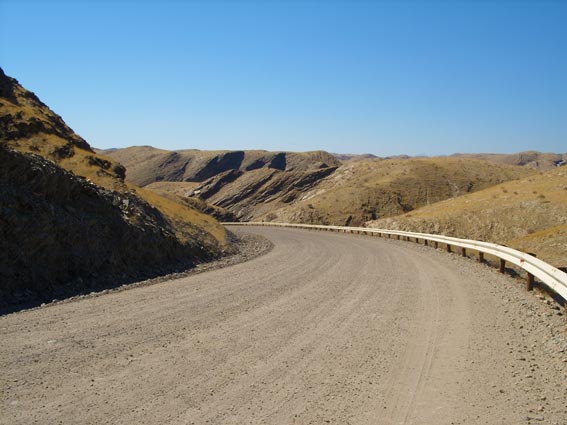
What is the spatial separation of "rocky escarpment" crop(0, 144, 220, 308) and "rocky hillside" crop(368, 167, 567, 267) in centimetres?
1833

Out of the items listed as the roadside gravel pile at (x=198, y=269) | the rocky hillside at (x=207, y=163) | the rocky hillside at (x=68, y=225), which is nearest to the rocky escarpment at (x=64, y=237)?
the rocky hillside at (x=68, y=225)

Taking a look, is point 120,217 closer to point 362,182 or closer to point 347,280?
point 347,280

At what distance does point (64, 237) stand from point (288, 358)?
31.5ft

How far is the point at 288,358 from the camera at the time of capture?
6887mm

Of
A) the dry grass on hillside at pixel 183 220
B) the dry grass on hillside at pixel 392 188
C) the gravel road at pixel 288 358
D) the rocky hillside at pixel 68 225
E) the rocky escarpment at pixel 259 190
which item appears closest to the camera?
the gravel road at pixel 288 358

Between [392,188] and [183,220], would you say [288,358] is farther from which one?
[392,188]

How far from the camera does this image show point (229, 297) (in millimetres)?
11219

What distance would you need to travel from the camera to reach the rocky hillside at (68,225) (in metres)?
12.0

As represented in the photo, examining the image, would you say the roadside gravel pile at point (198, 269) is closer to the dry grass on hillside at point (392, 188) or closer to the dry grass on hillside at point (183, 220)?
the dry grass on hillside at point (183, 220)

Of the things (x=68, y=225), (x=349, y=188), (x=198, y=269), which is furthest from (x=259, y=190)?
(x=68, y=225)

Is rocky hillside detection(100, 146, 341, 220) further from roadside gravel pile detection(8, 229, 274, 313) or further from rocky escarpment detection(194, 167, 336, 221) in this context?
roadside gravel pile detection(8, 229, 274, 313)

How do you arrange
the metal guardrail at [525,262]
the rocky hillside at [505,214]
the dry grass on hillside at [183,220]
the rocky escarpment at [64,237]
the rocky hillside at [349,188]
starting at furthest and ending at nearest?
the rocky hillside at [349,188]
the rocky hillside at [505,214]
the dry grass on hillside at [183,220]
the rocky escarpment at [64,237]
the metal guardrail at [525,262]

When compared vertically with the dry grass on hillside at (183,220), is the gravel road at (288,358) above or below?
below

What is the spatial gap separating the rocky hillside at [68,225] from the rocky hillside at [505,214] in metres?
17.6
